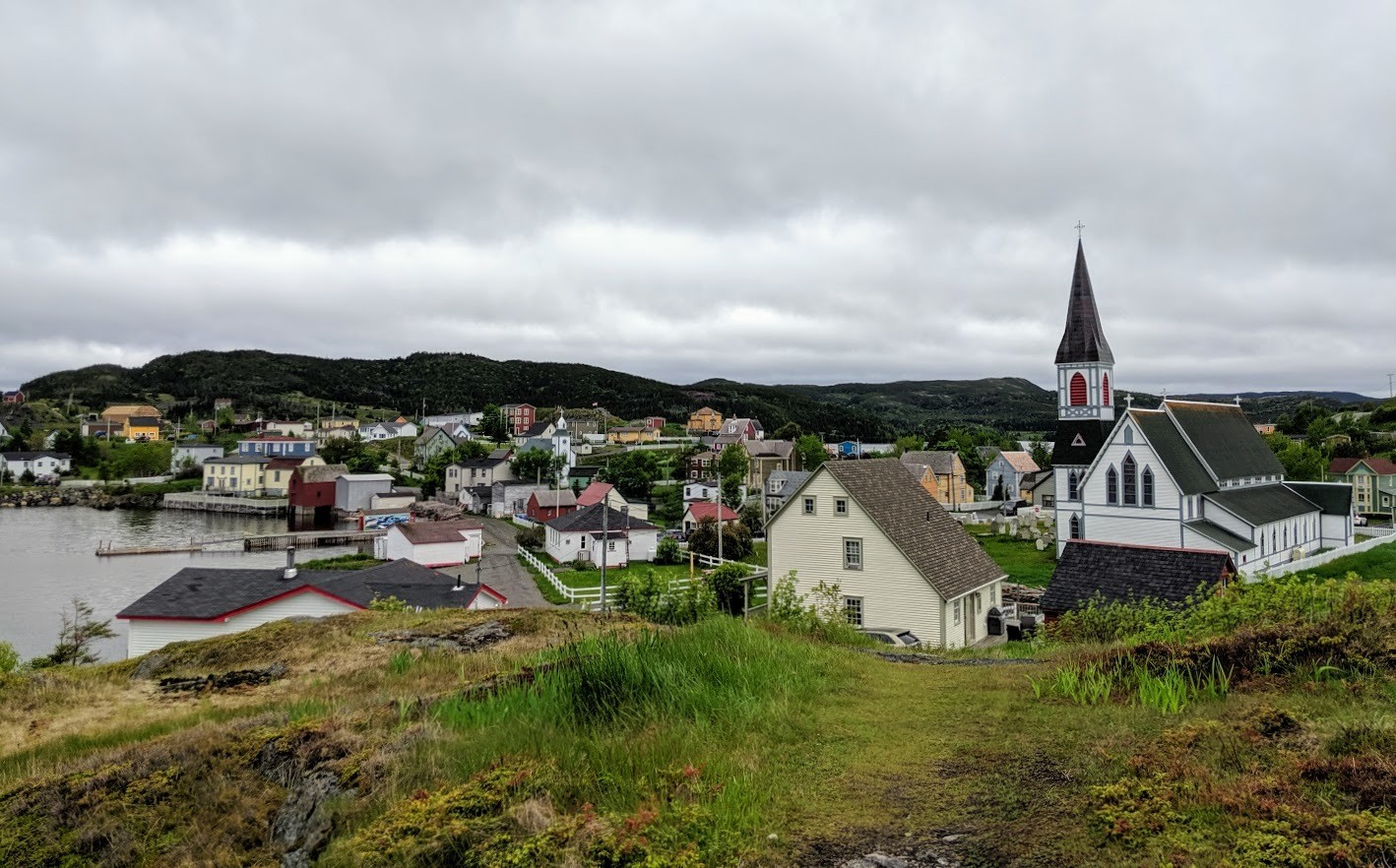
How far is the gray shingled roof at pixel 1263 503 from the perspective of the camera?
37250 mm

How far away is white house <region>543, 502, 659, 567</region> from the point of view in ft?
145

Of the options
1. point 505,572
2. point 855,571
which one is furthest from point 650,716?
point 505,572

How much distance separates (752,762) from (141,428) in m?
157

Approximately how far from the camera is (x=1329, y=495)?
43.8m

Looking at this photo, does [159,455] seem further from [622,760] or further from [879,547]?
[622,760]

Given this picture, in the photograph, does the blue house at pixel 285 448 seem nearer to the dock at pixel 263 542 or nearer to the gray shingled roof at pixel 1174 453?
the dock at pixel 263 542

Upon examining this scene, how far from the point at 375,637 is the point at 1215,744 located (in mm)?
10849

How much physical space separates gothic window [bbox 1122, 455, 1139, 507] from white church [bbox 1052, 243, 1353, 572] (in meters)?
0.05

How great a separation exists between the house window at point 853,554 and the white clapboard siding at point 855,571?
12 centimetres

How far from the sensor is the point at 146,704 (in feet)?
29.5

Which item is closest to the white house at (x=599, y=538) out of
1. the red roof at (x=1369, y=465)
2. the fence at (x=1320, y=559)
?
the fence at (x=1320, y=559)

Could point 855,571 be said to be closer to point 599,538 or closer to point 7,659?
point 7,659

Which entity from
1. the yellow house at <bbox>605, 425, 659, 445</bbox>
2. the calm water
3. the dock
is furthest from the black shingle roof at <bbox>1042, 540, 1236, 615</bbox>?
the yellow house at <bbox>605, 425, 659, 445</bbox>

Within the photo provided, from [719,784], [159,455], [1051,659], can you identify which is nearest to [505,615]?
[1051,659]
